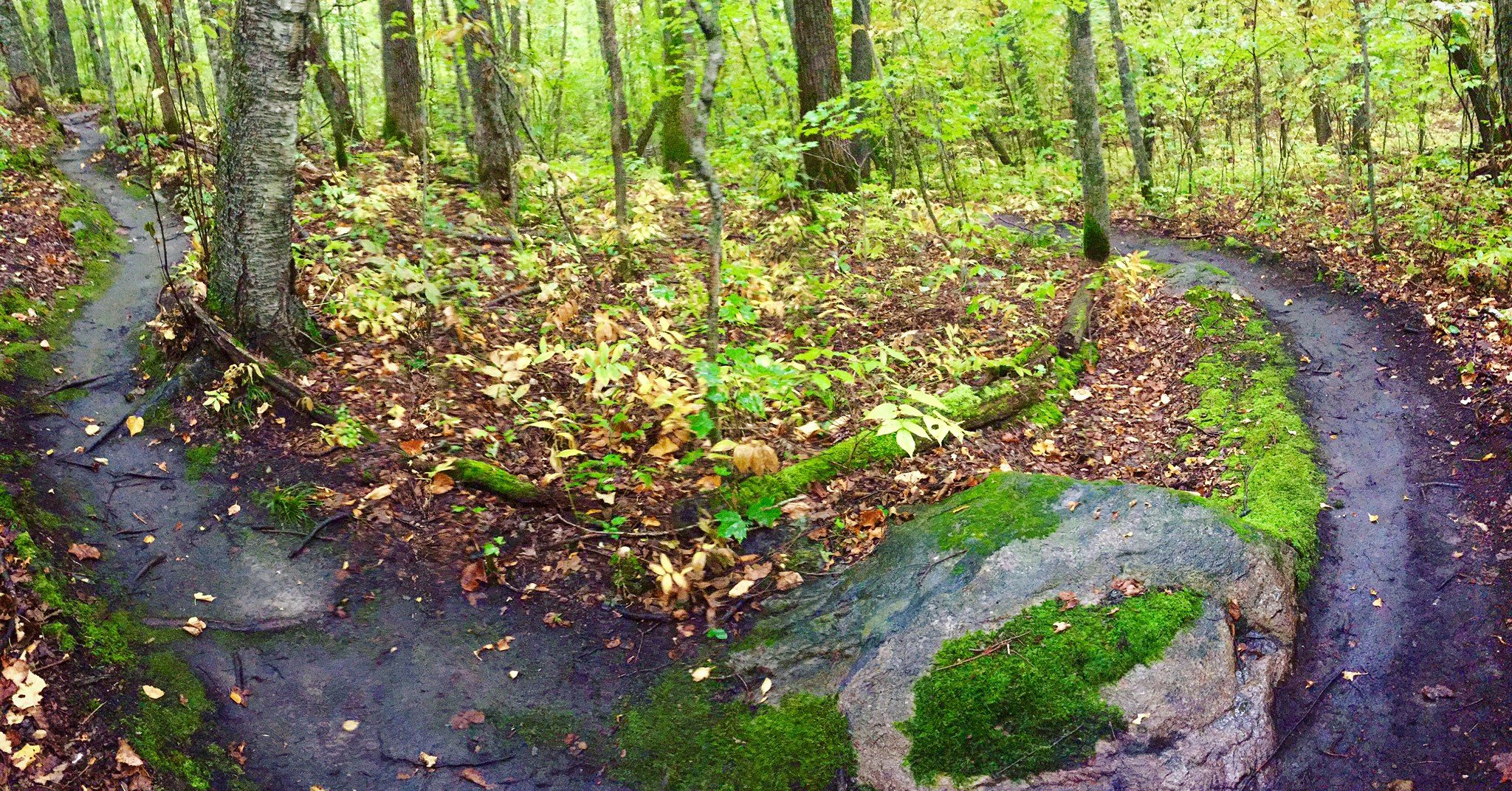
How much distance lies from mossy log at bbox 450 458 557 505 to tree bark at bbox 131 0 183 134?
571cm

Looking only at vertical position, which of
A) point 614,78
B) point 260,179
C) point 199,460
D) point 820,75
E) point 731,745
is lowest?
point 731,745

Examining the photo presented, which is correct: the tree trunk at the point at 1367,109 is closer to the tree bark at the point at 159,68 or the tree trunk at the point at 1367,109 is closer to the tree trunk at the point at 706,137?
the tree trunk at the point at 706,137

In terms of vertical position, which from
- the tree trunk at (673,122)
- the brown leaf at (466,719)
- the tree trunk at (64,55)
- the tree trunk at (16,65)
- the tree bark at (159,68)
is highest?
the tree trunk at (64,55)

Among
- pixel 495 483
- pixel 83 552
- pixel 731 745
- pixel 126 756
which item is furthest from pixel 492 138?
pixel 731 745

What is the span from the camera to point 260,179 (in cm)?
616

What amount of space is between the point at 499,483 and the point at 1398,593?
597 centimetres

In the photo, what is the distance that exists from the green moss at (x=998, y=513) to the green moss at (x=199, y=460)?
5.13 m

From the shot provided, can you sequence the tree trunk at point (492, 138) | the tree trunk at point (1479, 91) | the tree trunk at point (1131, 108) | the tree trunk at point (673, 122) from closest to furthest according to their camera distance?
the tree trunk at point (492, 138)
the tree trunk at point (1479, 91)
the tree trunk at point (673, 122)
the tree trunk at point (1131, 108)

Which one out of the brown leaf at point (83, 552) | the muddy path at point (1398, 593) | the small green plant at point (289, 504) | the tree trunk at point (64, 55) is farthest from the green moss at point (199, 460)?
the tree trunk at point (64, 55)

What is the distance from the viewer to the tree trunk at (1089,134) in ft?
35.1

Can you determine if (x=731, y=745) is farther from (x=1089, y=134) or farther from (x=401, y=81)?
(x=401, y=81)

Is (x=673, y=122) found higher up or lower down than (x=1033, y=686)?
higher up

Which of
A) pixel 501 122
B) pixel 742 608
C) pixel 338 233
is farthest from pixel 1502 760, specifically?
pixel 501 122

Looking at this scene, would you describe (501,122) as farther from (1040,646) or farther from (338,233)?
(1040,646)
